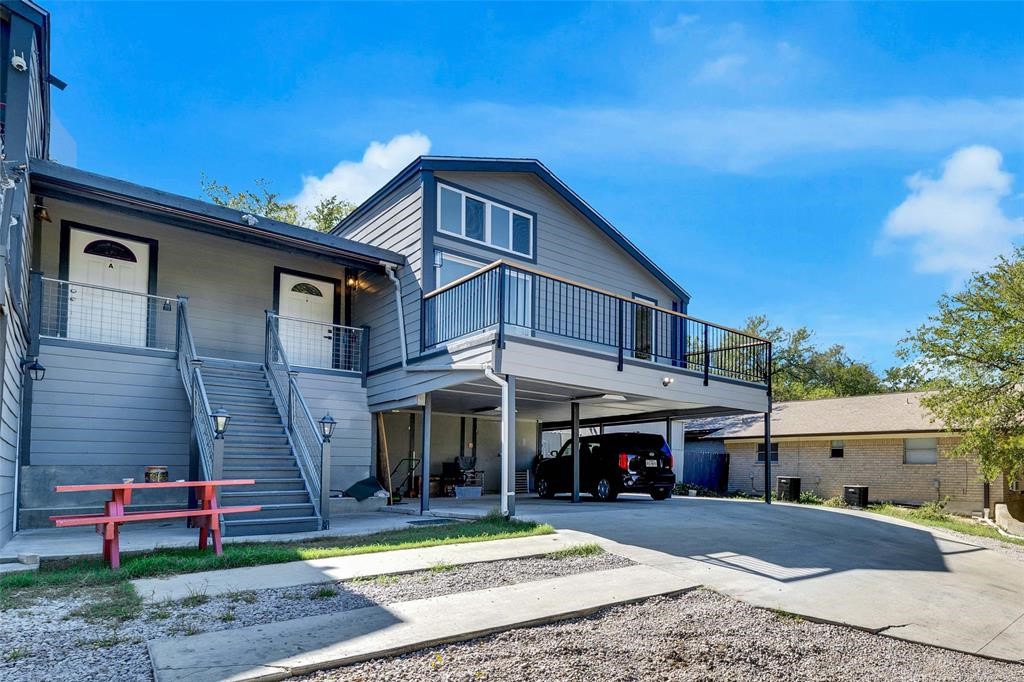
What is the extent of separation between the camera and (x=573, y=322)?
11.8 meters

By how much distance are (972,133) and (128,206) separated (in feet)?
59.9

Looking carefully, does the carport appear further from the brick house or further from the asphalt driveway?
the brick house

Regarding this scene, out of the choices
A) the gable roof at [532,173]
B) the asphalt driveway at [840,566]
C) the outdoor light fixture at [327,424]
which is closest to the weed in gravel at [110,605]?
the outdoor light fixture at [327,424]

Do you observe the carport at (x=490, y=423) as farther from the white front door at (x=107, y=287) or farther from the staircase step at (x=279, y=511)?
the white front door at (x=107, y=287)

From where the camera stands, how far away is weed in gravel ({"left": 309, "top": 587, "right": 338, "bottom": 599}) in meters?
5.54

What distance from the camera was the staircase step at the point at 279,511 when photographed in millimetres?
9172

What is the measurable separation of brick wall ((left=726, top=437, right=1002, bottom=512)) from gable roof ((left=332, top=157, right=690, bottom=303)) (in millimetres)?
9642

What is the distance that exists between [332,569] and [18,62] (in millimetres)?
7427

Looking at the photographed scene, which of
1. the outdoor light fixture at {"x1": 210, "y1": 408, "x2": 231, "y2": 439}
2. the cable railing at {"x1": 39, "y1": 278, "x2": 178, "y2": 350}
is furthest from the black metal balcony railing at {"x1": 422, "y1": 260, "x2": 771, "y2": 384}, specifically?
the cable railing at {"x1": 39, "y1": 278, "x2": 178, "y2": 350}

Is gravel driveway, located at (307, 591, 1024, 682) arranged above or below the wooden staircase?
below

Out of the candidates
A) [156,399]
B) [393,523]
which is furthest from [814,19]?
[156,399]

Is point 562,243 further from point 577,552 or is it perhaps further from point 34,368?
point 34,368

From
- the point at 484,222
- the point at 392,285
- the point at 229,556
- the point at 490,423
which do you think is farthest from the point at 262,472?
the point at 490,423

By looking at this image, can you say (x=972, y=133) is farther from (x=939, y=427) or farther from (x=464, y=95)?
(x=464, y=95)
